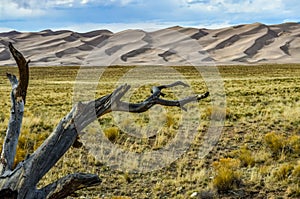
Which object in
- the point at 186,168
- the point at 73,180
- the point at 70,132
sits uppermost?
the point at 70,132

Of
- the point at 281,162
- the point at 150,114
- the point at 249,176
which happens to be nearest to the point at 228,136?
the point at 281,162

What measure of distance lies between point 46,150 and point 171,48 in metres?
139

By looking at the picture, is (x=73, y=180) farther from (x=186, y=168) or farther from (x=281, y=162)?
(x=281, y=162)

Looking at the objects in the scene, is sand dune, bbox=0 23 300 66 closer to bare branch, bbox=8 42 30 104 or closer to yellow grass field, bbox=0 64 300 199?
yellow grass field, bbox=0 64 300 199

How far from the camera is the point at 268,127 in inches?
400


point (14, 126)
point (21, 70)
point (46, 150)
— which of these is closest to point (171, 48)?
point (14, 126)

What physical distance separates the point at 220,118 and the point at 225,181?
19.3ft

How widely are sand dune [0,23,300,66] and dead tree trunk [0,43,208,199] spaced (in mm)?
100611

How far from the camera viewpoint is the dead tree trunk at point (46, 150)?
310cm

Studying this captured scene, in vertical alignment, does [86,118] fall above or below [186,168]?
above

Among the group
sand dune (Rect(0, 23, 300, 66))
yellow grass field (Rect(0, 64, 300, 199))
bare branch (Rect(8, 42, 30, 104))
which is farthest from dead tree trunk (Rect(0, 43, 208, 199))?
sand dune (Rect(0, 23, 300, 66))

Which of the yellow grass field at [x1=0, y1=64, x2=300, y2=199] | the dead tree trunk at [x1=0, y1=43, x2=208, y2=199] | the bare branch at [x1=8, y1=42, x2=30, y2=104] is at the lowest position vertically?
the yellow grass field at [x1=0, y1=64, x2=300, y2=199]

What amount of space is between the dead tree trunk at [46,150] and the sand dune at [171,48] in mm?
100611

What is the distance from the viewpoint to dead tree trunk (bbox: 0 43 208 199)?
10.2 feet
